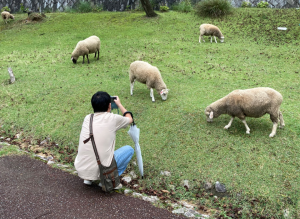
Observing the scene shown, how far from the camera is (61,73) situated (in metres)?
11.1

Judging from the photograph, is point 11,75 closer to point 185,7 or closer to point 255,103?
point 255,103

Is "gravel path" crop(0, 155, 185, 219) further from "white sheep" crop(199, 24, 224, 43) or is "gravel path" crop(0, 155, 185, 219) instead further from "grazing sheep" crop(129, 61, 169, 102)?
"white sheep" crop(199, 24, 224, 43)

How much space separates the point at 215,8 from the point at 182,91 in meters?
13.2

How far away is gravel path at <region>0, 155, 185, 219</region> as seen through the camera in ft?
12.1

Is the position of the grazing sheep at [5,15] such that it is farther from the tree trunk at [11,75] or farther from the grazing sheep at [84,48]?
the tree trunk at [11,75]

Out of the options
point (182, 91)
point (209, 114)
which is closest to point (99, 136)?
point (209, 114)

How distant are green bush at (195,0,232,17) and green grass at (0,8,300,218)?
0.86m

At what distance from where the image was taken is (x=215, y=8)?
18.7 metres

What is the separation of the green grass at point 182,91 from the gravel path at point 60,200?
37.6 inches

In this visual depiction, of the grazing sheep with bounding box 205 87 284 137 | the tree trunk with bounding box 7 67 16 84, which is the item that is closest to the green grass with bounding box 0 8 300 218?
the tree trunk with bounding box 7 67 16 84

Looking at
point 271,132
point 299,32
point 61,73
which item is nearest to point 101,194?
point 271,132

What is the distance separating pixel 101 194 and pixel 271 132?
455cm

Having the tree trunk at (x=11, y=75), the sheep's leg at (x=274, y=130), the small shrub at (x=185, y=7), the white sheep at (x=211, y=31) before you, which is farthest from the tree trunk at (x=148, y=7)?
the sheep's leg at (x=274, y=130)

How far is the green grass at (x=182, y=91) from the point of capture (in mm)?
4867
